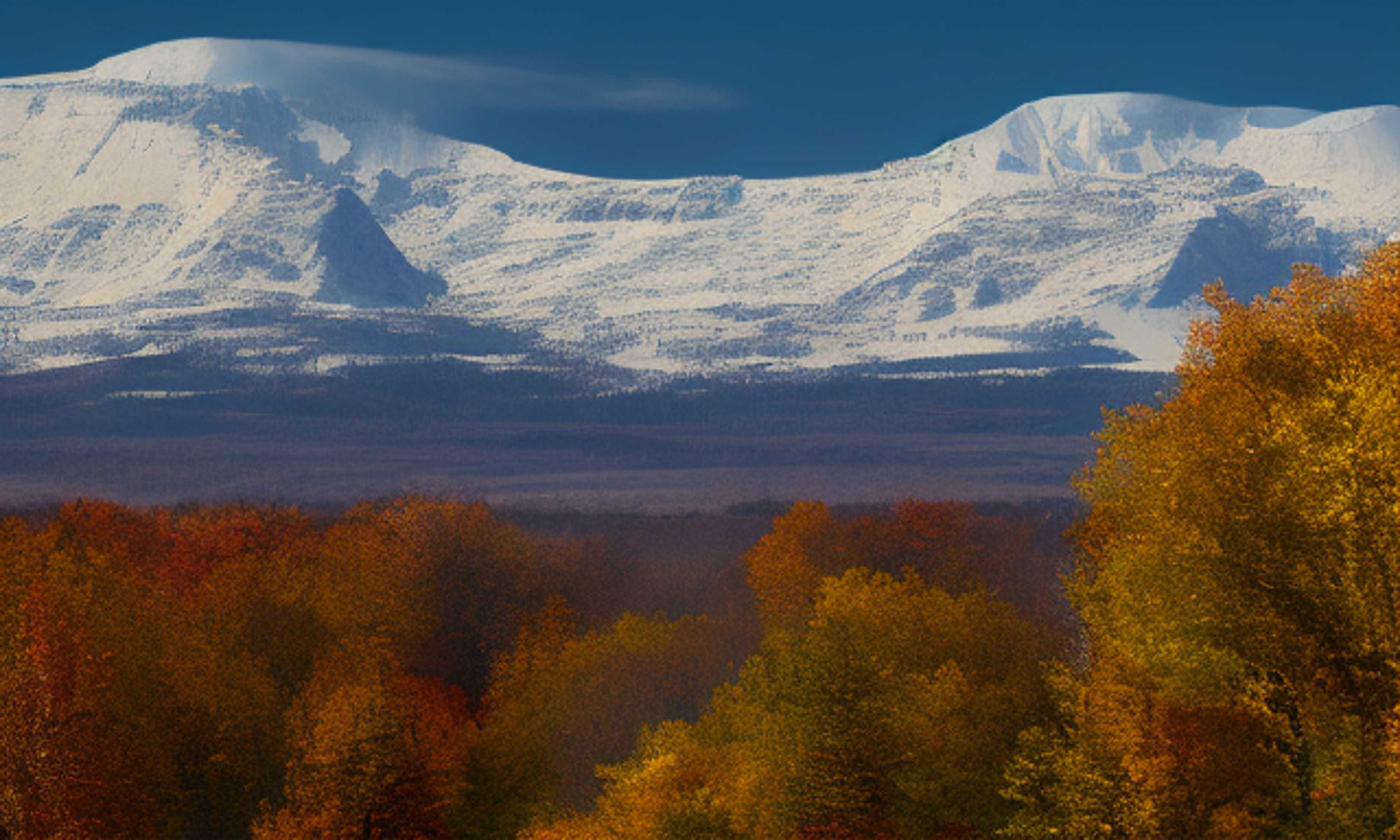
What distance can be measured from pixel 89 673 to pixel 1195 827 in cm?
5143

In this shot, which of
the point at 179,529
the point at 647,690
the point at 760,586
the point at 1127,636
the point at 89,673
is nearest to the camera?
the point at 1127,636

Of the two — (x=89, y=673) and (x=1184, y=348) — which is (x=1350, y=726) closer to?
(x=1184, y=348)

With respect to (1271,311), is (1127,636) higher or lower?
lower

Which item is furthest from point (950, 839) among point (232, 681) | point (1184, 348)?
point (232, 681)

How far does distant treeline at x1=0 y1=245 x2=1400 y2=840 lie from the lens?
4347 cm

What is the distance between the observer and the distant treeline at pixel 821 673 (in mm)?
43469

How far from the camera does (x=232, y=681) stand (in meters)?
90.8

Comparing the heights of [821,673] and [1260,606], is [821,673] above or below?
below

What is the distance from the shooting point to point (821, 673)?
210 ft

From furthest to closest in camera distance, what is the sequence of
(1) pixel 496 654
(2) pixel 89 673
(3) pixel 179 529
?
(3) pixel 179 529 → (1) pixel 496 654 → (2) pixel 89 673

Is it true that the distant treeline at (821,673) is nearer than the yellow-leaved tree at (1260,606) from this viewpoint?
No

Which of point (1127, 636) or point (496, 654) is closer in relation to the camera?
point (1127, 636)

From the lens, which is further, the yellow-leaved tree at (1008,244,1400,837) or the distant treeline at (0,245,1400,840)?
the distant treeline at (0,245,1400,840)

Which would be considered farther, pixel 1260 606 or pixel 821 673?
pixel 821 673
